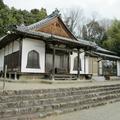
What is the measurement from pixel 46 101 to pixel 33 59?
358 inches

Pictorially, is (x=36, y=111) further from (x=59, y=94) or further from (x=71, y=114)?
(x=59, y=94)

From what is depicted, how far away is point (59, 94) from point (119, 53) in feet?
83.4

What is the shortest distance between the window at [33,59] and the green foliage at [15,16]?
414 inches

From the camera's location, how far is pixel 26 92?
9383 mm

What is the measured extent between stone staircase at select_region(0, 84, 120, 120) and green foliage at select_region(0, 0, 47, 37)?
722 inches

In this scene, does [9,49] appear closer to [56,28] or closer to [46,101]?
[56,28]

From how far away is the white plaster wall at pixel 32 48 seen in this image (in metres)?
17.5

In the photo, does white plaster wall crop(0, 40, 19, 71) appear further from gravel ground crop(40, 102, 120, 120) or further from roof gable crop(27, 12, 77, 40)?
gravel ground crop(40, 102, 120, 120)

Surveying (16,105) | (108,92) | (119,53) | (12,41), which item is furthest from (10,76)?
(119,53)

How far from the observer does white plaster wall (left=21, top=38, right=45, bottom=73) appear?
17.5 m

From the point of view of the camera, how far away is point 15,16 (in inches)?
1319

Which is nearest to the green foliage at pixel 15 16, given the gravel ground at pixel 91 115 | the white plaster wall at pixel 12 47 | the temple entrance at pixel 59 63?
the white plaster wall at pixel 12 47

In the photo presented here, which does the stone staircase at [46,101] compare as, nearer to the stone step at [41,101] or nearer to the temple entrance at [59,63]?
the stone step at [41,101]

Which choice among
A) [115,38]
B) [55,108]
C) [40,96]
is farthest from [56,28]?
[115,38]
